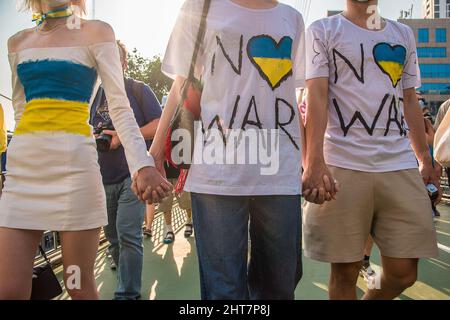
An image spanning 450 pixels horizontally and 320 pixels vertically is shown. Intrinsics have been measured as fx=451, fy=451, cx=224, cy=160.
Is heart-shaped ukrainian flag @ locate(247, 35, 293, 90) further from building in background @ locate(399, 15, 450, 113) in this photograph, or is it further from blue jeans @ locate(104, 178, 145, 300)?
building in background @ locate(399, 15, 450, 113)

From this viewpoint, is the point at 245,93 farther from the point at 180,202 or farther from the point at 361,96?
the point at 180,202

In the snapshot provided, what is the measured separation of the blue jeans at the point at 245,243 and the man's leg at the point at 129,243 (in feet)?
5.61

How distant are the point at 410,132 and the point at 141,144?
1573mm

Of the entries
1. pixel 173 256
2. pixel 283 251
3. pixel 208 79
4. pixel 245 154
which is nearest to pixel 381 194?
pixel 283 251

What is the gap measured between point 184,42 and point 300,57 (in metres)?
0.55

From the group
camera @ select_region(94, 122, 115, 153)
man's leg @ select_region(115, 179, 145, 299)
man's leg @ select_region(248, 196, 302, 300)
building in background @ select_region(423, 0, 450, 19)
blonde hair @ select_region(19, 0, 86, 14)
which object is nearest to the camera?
man's leg @ select_region(248, 196, 302, 300)

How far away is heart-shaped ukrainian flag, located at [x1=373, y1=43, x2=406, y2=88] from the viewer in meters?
2.23

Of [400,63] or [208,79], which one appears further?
[400,63]

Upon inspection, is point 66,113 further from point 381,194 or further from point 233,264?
point 381,194

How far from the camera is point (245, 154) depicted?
174 cm

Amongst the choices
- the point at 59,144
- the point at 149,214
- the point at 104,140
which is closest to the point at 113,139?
the point at 104,140

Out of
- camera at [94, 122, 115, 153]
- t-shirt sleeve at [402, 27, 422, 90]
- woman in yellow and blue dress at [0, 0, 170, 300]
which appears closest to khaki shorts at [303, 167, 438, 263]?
t-shirt sleeve at [402, 27, 422, 90]
